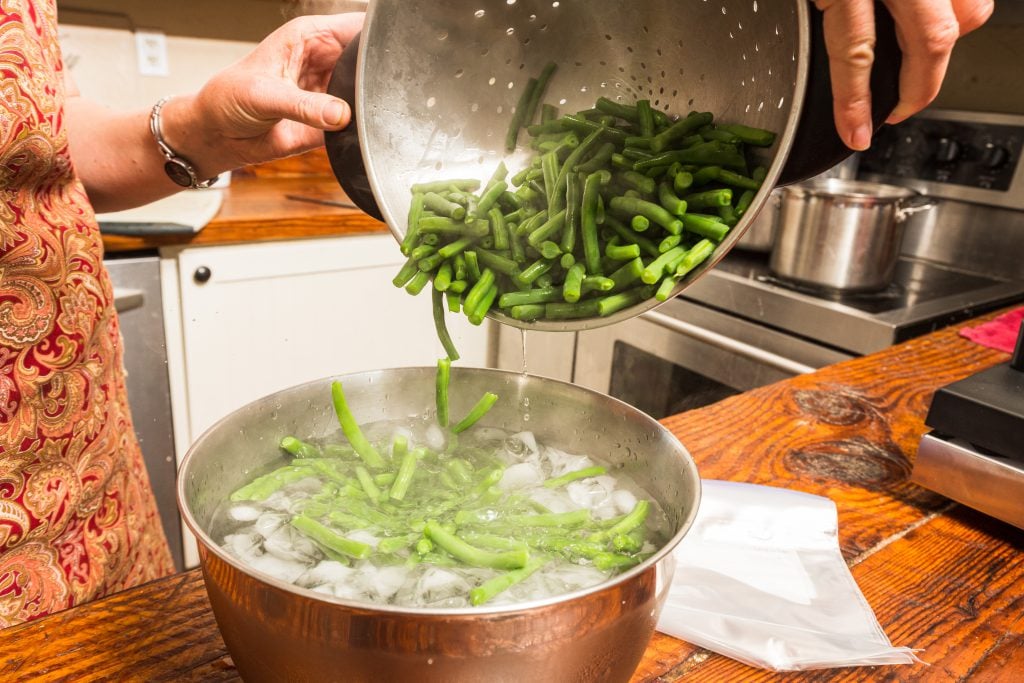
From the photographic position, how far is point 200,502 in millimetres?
644

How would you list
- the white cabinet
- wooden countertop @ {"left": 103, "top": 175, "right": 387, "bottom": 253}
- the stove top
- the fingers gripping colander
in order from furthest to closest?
the white cabinet < wooden countertop @ {"left": 103, "top": 175, "right": 387, "bottom": 253} < the stove top < the fingers gripping colander

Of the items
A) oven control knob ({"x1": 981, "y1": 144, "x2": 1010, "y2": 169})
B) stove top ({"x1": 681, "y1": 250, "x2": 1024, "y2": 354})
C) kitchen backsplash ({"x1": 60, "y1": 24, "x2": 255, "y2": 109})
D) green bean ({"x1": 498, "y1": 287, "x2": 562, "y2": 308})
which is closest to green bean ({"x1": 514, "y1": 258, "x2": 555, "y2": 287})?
green bean ({"x1": 498, "y1": 287, "x2": 562, "y2": 308})

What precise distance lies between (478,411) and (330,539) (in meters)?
0.24

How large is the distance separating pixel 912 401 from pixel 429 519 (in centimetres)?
97

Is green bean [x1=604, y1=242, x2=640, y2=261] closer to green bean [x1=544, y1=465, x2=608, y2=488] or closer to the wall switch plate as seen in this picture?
green bean [x1=544, y1=465, x2=608, y2=488]

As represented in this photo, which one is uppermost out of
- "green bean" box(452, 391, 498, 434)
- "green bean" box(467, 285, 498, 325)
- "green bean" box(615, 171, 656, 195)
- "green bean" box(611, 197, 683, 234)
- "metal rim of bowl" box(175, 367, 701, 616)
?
"green bean" box(615, 171, 656, 195)

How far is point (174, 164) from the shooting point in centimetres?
118

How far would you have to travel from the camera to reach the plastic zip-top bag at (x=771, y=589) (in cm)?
73

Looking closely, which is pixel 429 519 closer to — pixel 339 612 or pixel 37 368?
pixel 339 612

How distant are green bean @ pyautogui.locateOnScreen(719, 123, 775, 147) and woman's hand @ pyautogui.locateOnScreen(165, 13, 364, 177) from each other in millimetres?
506

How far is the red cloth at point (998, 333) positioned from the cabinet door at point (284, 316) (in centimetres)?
152

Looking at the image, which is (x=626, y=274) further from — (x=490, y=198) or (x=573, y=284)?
(x=490, y=198)

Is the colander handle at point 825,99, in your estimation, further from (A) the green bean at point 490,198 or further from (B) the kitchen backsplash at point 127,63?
(B) the kitchen backsplash at point 127,63

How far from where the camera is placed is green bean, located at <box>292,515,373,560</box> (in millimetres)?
632
